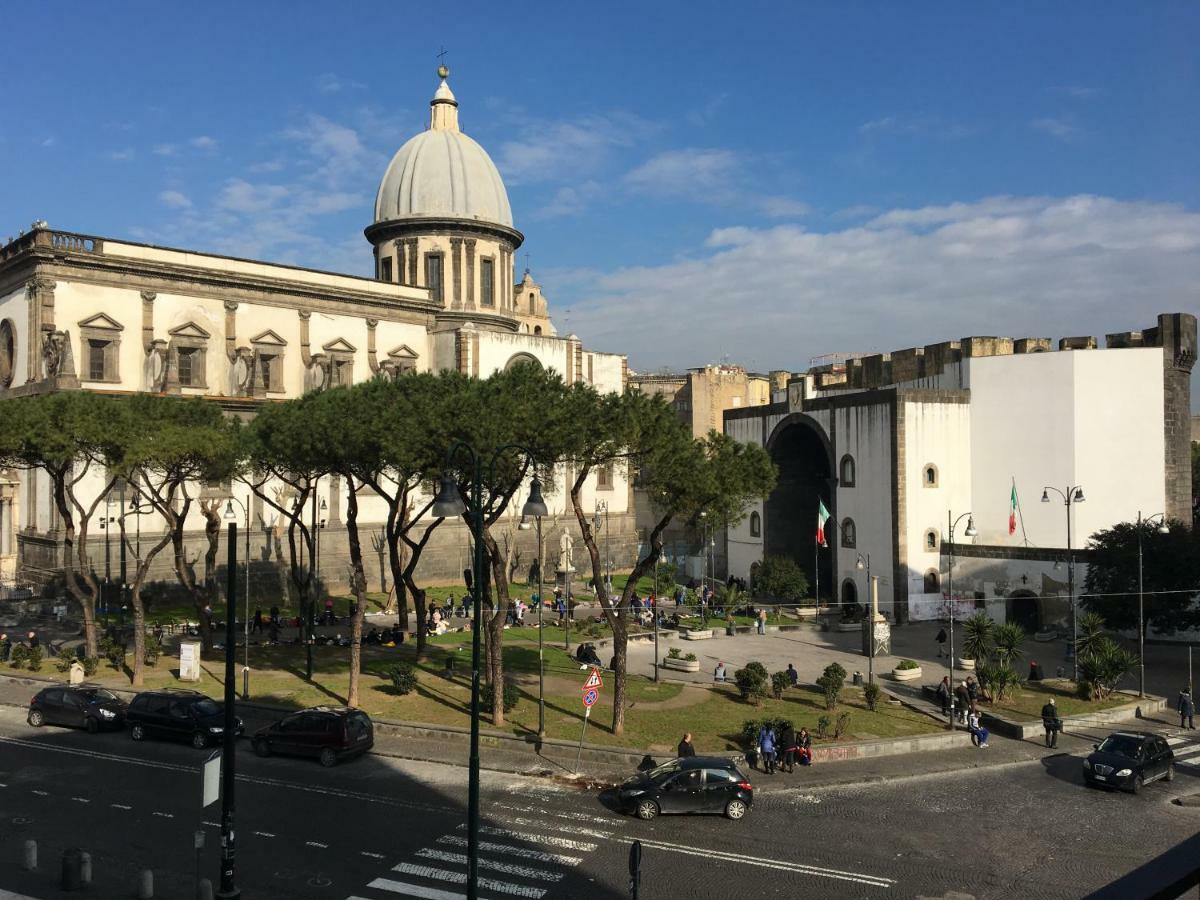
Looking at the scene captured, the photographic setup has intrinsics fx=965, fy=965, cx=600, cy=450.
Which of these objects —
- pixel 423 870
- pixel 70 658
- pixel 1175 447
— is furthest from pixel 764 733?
pixel 1175 447

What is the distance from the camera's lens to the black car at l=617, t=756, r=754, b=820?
19016mm

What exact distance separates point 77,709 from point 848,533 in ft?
120

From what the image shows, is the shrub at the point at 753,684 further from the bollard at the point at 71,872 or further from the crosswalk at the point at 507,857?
the bollard at the point at 71,872

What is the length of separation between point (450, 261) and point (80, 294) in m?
22.1

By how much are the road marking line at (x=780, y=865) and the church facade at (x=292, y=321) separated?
20537mm

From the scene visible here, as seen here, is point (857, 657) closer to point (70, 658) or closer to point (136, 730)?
point (136, 730)

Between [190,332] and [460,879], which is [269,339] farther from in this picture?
[460,879]

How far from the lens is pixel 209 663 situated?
3291cm

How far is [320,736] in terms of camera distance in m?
22.4

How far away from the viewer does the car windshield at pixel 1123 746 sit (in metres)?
21.7

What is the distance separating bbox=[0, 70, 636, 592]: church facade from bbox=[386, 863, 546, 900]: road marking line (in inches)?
844

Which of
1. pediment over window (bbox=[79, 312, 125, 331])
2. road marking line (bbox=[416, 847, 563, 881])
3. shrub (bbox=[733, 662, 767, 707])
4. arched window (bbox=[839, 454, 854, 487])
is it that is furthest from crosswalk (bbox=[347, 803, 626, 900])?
pediment over window (bbox=[79, 312, 125, 331])

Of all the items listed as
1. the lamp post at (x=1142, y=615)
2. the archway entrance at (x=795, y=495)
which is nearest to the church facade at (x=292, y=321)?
the archway entrance at (x=795, y=495)

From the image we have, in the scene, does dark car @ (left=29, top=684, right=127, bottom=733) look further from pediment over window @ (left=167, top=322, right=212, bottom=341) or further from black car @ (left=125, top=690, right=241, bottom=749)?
pediment over window @ (left=167, top=322, right=212, bottom=341)
